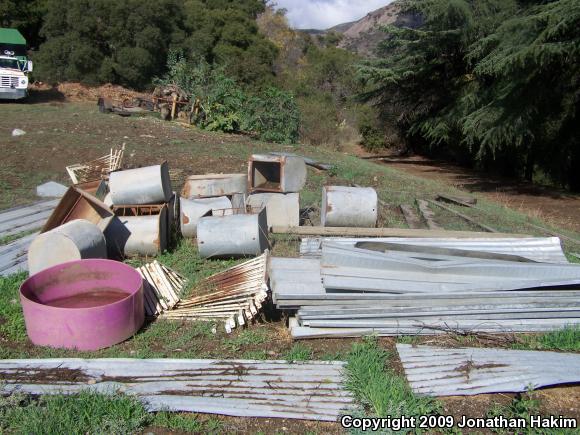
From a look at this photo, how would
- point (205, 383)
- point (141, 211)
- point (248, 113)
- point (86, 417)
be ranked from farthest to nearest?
1. point (248, 113)
2. point (141, 211)
3. point (205, 383)
4. point (86, 417)

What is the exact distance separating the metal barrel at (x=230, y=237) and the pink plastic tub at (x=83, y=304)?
1379 mm

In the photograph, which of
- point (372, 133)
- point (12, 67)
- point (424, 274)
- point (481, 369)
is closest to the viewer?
point (481, 369)

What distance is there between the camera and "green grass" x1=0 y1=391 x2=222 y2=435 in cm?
304

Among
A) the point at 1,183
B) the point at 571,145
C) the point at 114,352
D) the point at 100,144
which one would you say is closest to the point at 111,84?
the point at 100,144

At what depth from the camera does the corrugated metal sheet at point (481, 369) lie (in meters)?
3.58

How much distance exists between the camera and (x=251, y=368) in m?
3.78

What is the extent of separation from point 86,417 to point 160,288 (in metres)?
2.03

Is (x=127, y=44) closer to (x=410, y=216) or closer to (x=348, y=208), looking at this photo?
(x=410, y=216)

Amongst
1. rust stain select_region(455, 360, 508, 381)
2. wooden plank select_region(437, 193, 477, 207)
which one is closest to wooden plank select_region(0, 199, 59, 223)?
rust stain select_region(455, 360, 508, 381)

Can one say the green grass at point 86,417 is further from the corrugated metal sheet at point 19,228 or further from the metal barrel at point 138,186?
the metal barrel at point 138,186

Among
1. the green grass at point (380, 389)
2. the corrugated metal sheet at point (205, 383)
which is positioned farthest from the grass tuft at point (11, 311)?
the green grass at point (380, 389)

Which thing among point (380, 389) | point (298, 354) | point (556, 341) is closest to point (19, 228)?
point (298, 354)

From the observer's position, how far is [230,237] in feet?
19.9

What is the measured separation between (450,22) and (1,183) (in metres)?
16.5
